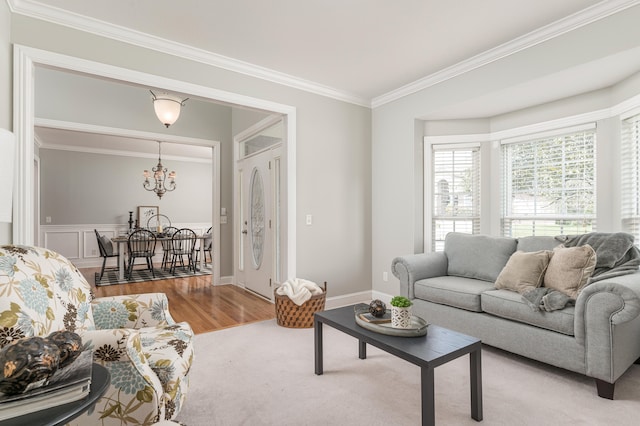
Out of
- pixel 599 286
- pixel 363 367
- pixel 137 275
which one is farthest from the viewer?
pixel 137 275

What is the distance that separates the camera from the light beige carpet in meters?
1.83

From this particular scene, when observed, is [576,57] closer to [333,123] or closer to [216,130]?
[333,123]

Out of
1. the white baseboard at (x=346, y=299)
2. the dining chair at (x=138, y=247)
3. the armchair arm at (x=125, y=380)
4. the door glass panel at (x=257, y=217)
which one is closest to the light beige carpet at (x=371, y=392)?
the armchair arm at (x=125, y=380)

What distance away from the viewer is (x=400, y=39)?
9.34 ft

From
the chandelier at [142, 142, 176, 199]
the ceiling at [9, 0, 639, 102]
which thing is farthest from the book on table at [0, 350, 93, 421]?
the chandelier at [142, 142, 176, 199]

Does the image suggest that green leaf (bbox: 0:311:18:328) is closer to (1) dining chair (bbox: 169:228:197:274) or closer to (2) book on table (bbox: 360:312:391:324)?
(2) book on table (bbox: 360:312:391:324)

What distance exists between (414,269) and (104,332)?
256 cm

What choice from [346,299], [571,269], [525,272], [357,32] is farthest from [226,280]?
[571,269]

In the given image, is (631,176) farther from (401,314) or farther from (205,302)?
(205,302)

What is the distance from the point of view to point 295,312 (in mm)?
3275

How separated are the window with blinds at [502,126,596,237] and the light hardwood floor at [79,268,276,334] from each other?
288cm

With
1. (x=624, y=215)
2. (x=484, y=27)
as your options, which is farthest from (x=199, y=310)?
(x=624, y=215)

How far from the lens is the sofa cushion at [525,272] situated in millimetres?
2568

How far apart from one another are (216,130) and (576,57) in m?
4.44
